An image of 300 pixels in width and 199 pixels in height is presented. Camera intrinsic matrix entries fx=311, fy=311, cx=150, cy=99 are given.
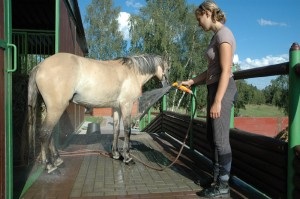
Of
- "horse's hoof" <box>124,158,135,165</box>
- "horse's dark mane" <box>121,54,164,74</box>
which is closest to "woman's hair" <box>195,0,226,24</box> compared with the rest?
"horse's dark mane" <box>121,54,164,74</box>

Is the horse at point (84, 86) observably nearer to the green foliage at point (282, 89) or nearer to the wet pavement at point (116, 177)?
the wet pavement at point (116, 177)

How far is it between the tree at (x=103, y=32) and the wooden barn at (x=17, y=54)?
85.2ft

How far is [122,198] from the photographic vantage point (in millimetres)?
3137

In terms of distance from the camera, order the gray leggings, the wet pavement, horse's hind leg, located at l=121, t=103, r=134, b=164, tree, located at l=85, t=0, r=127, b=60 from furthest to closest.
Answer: tree, located at l=85, t=0, r=127, b=60 < horse's hind leg, located at l=121, t=103, r=134, b=164 < the wet pavement < the gray leggings

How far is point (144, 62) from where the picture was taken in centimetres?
522

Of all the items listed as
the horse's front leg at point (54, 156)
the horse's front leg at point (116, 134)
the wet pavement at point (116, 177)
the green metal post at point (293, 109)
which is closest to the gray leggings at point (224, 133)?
the wet pavement at point (116, 177)

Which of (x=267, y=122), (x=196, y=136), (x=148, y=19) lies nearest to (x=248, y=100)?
(x=267, y=122)

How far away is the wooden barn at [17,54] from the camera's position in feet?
8.50

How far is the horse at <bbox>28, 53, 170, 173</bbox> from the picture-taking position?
13.0ft

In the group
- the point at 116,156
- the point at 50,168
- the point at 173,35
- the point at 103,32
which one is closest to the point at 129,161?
the point at 116,156

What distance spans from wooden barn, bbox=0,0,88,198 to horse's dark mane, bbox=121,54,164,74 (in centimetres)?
136

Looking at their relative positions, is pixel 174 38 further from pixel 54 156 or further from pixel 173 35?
pixel 54 156

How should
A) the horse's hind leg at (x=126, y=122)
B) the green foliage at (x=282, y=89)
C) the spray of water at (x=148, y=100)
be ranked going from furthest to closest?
the spray of water at (x=148, y=100), the horse's hind leg at (x=126, y=122), the green foliage at (x=282, y=89)

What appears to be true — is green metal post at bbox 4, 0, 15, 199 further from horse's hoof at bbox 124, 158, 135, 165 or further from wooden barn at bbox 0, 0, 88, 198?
horse's hoof at bbox 124, 158, 135, 165
